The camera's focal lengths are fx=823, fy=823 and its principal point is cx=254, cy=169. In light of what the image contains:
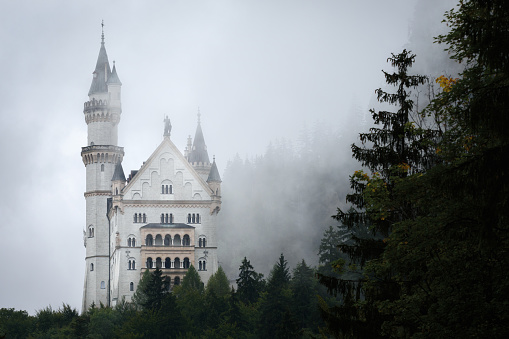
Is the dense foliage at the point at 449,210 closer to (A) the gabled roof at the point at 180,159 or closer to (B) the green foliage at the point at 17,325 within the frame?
(B) the green foliage at the point at 17,325

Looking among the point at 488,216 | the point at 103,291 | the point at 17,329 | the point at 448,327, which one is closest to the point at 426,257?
the point at 448,327

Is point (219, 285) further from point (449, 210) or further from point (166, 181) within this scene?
point (449, 210)

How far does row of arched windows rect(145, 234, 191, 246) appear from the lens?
105 metres

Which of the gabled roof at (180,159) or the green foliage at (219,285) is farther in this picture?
the gabled roof at (180,159)

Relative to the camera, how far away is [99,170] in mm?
117438

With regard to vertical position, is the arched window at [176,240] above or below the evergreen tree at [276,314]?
above

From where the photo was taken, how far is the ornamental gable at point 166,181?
107 m

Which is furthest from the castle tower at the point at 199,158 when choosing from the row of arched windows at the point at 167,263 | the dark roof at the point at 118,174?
the row of arched windows at the point at 167,263

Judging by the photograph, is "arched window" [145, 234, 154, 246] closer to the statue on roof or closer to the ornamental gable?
the ornamental gable

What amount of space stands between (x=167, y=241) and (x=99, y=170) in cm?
1866

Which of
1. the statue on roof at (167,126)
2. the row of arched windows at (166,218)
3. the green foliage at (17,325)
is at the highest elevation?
the statue on roof at (167,126)

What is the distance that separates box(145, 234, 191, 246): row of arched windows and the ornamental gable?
5187 mm

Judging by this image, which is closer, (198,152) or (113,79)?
(113,79)

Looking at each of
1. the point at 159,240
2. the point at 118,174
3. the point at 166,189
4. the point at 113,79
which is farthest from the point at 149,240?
the point at 113,79
